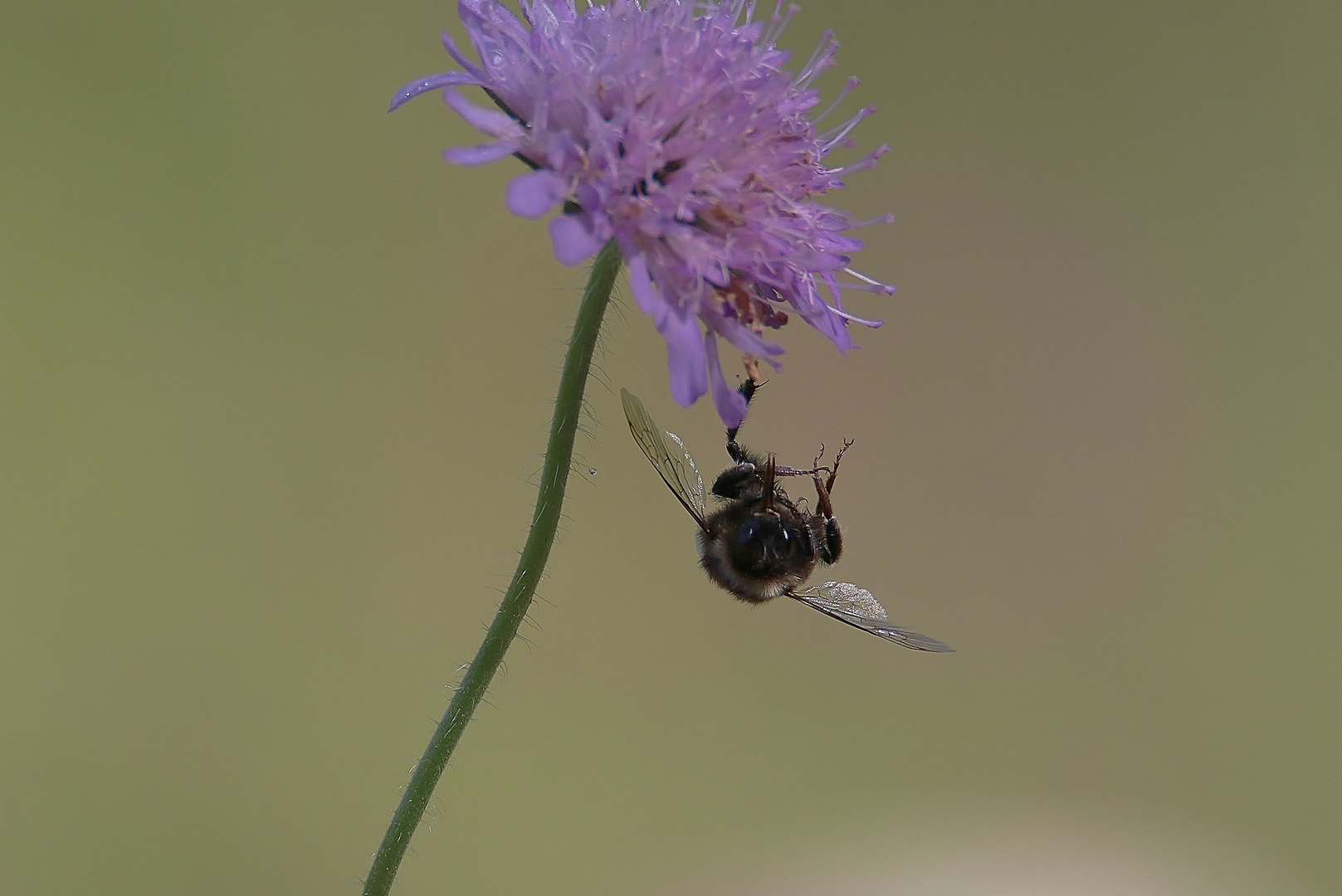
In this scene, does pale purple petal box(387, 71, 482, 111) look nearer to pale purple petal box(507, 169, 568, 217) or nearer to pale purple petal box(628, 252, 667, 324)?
pale purple petal box(507, 169, 568, 217)

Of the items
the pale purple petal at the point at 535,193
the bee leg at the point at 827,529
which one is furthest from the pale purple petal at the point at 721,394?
the bee leg at the point at 827,529

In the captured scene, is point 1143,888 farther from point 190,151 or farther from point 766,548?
point 190,151

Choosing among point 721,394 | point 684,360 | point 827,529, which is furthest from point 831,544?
point 684,360

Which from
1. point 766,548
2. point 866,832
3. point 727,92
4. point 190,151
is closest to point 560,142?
point 727,92

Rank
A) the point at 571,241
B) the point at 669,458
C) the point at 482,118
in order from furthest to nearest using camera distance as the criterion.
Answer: the point at 669,458
the point at 482,118
the point at 571,241

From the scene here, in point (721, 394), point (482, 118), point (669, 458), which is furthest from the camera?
point (669, 458)

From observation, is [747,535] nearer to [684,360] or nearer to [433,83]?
[684,360]

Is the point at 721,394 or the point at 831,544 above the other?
the point at 831,544
